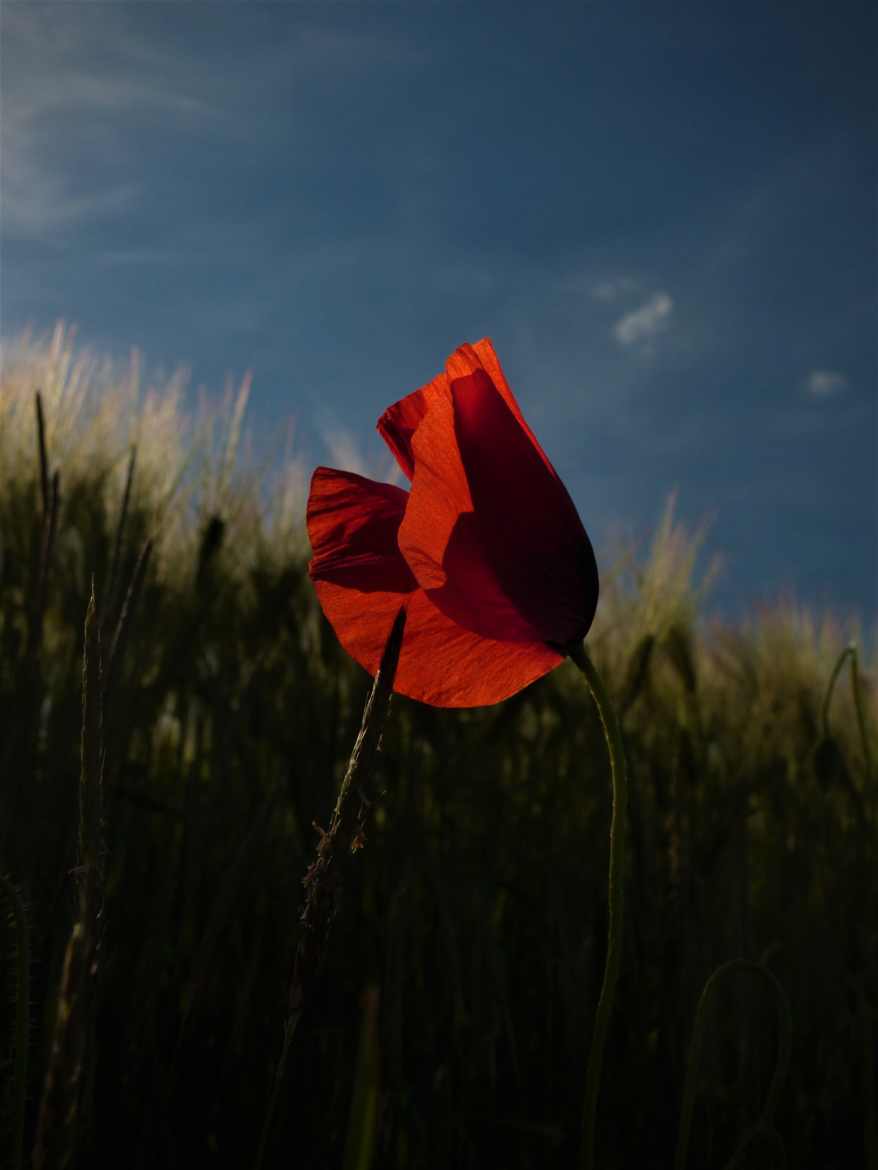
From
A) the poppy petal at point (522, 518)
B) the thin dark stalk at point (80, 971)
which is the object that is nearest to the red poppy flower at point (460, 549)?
the poppy petal at point (522, 518)

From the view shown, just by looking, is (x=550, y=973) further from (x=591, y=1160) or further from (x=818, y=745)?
(x=591, y=1160)

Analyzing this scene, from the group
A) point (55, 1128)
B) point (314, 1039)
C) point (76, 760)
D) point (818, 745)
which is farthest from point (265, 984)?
point (55, 1128)

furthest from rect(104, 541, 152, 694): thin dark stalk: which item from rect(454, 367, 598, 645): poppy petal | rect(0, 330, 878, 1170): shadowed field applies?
rect(454, 367, 598, 645): poppy petal

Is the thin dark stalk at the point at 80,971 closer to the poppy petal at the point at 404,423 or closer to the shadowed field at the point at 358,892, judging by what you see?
the shadowed field at the point at 358,892

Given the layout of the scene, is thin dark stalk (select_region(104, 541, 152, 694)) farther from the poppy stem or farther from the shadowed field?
the poppy stem

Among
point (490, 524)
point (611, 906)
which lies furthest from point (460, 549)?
point (611, 906)

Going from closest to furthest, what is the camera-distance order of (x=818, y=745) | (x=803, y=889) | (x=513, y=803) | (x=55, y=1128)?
(x=55, y=1128) → (x=818, y=745) → (x=803, y=889) → (x=513, y=803)

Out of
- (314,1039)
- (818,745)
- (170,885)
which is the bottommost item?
(314,1039)
